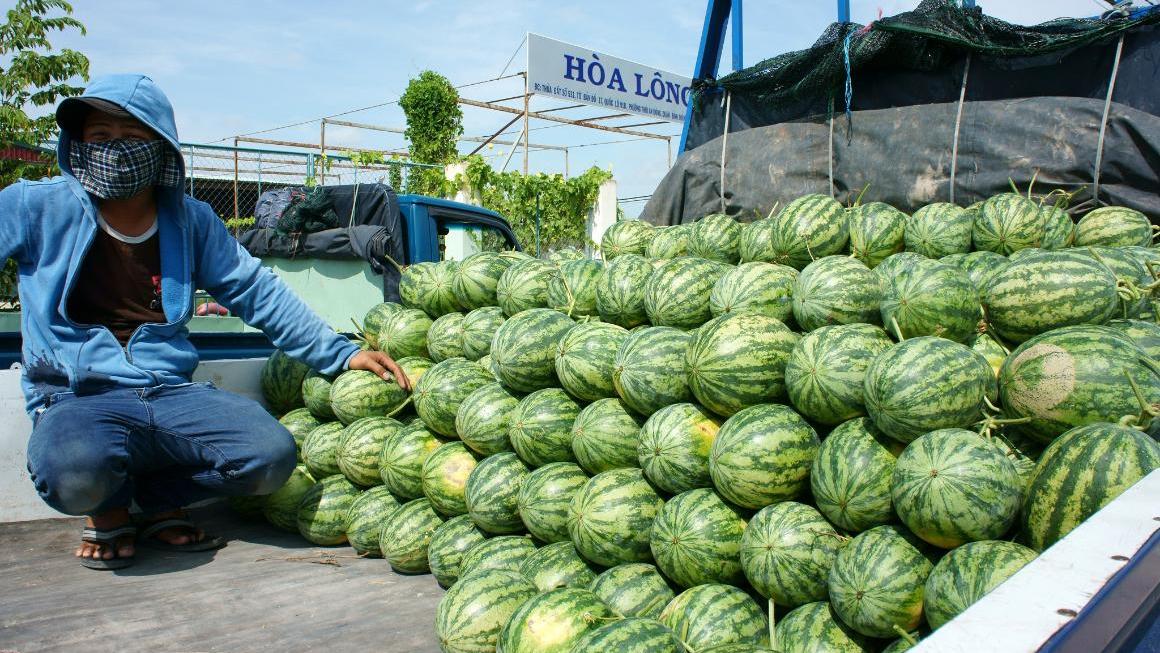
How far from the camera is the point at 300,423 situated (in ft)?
12.4

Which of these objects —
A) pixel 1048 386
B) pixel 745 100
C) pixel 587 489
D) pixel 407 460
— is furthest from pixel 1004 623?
pixel 745 100

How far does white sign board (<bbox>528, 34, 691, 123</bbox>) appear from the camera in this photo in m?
17.1

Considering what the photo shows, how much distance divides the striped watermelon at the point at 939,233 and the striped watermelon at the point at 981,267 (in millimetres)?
169

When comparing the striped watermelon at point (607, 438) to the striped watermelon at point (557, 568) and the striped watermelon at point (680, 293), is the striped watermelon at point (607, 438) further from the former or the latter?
the striped watermelon at point (680, 293)

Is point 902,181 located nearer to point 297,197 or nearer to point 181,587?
point 181,587

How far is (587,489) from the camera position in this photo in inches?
104

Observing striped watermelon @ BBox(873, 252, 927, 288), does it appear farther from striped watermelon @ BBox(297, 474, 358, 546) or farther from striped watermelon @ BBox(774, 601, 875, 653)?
striped watermelon @ BBox(297, 474, 358, 546)

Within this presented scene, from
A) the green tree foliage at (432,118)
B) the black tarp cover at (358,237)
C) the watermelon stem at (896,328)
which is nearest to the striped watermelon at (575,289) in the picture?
the watermelon stem at (896,328)

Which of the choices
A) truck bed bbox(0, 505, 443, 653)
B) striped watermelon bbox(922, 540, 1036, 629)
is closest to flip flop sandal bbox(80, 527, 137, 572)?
truck bed bbox(0, 505, 443, 653)

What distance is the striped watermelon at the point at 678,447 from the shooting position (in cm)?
251

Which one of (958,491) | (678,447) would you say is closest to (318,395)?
(678,447)

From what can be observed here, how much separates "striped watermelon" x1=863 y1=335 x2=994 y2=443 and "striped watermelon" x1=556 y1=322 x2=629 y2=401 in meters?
0.99

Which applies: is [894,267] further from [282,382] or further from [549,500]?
[282,382]

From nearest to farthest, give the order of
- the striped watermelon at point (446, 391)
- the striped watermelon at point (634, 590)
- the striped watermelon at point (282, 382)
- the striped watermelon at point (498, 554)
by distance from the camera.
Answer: the striped watermelon at point (634, 590), the striped watermelon at point (498, 554), the striped watermelon at point (446, 391), the striped watermelon at point (282, 382)
